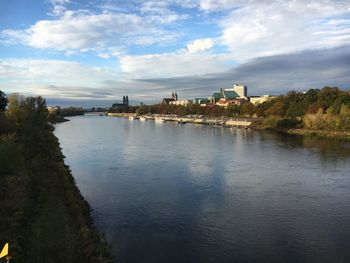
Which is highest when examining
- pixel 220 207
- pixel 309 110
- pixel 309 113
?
pixel 309 110

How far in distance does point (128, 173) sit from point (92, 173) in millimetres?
1820

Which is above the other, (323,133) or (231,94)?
(231,94)

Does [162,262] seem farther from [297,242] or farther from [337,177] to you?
[337,177]

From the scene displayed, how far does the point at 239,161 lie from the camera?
23.3 metres

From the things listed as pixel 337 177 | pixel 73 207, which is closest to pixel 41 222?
pixel 73 207

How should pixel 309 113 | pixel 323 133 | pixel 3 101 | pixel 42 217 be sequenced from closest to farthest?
1. pixel 42 217
2. pixel 3 101
3. pixel 323 133
4. pixel 309 113

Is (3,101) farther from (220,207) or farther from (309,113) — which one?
(309,113)

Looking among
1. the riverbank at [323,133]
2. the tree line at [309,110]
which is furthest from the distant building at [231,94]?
the riverbank at [323,133]

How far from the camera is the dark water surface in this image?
31.4 ft

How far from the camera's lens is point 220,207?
12.9 meters

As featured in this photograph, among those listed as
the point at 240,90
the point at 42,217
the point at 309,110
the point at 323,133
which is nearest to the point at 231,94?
the point at 240,90

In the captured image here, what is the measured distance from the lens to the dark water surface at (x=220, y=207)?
31.4ft

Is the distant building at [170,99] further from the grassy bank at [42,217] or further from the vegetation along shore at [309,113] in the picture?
the grassy bank at [42,217]

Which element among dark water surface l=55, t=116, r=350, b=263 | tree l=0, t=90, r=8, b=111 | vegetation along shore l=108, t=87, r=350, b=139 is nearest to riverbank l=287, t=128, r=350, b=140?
vegetation along shore l=108, t=87, r=350, b=139
